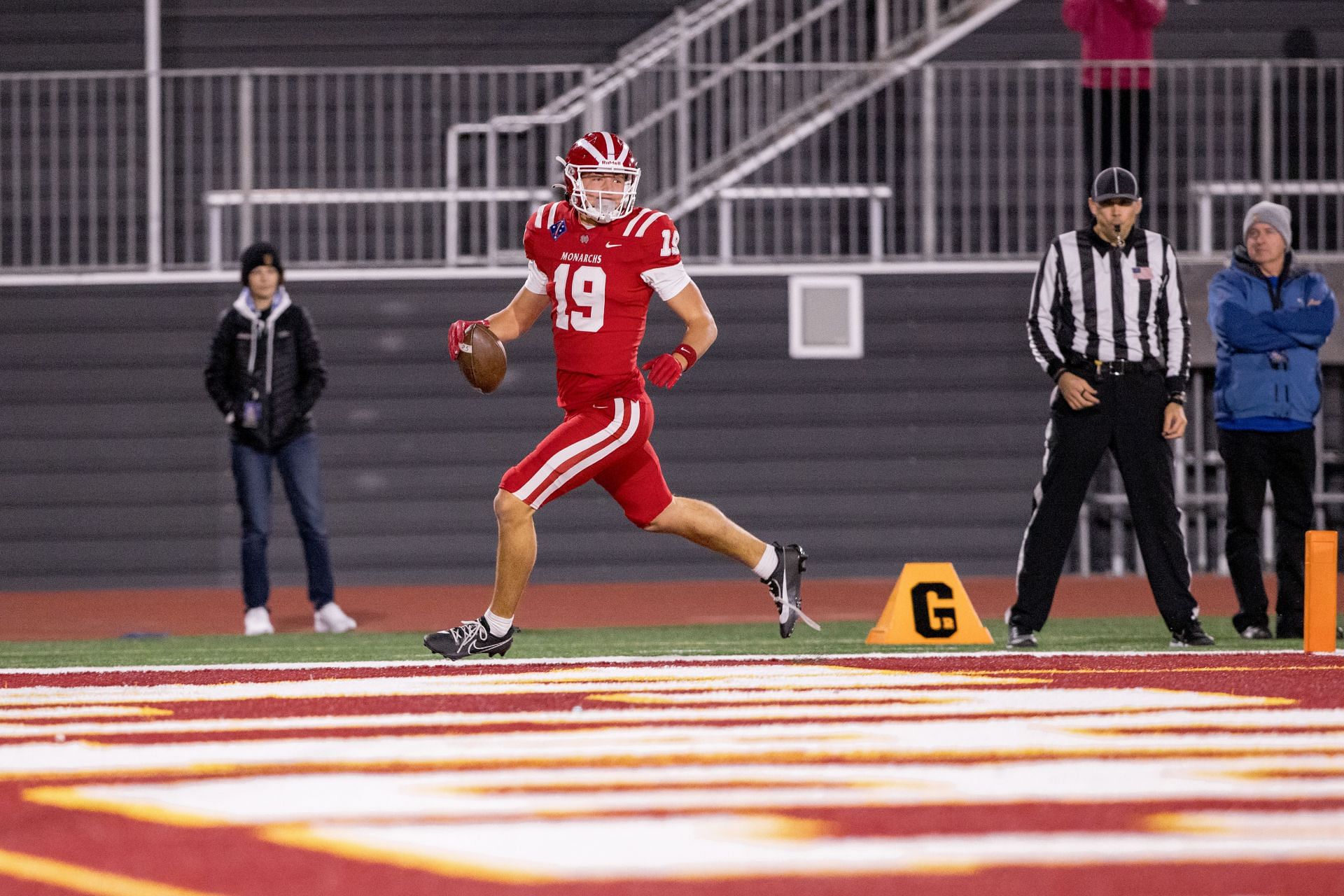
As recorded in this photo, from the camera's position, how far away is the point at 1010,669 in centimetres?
755

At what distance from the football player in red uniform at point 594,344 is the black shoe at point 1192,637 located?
2.49m

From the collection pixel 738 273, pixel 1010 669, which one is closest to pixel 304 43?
pixel 738 273

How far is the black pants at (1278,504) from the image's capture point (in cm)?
933

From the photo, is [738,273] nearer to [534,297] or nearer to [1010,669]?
[534,297]

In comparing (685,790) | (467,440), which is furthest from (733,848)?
(467,440)

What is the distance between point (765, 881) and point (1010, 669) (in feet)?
14.0

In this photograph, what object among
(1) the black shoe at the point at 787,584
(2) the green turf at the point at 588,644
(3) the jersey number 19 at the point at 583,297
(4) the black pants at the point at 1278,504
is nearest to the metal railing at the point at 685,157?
(2) the green turf at the point at 588,644

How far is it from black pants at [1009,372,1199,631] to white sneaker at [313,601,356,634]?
4.32 m

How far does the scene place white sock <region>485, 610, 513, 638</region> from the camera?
7926 millimetres

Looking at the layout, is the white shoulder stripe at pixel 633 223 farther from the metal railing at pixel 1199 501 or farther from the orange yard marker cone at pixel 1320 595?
the metal railing at pixel 1199 501

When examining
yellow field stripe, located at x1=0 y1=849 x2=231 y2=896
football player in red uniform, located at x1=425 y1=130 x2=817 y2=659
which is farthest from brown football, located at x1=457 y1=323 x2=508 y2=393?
yellow field stripe, located at x1=0 y1=849 x2=231 y2=896

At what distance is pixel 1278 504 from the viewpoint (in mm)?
9352

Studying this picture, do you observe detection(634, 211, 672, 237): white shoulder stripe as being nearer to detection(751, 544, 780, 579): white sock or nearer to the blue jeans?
detection(751, 544, 780, 579): white sock

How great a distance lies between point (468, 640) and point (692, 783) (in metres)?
3.47
